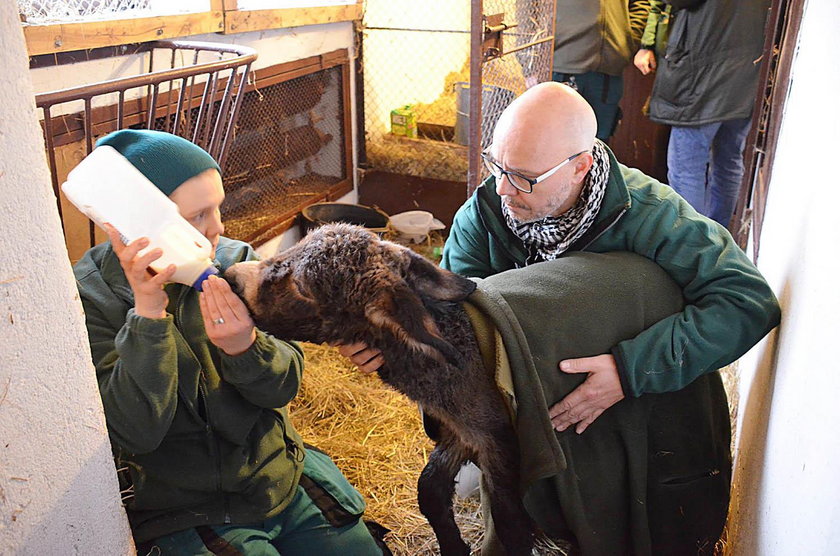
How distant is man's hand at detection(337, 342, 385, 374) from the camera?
2057 mm

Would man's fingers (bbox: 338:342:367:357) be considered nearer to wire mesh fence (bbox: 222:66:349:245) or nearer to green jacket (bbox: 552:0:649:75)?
wire mesh fence (bbox: 222:66:349:245)

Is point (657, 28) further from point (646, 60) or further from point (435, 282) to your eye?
point (435, 282)

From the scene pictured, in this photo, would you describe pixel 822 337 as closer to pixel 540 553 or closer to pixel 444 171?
pixel 540 553

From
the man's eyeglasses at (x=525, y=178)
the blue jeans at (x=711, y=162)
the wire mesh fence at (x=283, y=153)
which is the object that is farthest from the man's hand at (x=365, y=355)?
the blue jeans at (x=711, y=162)

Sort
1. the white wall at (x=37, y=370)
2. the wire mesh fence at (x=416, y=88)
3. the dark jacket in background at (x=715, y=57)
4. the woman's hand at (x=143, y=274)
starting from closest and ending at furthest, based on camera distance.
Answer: the white wall at (x=37, y=370)
the woman's hand at (x=143, y=274)
the dark jacket in background at (x=715, y=57)
the wire mesh fence at (x=416, y=88)

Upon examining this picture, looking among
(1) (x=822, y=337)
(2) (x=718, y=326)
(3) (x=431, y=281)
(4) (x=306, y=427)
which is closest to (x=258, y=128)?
(4) (x=306, y=427)

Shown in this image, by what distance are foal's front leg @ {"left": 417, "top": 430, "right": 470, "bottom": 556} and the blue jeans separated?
3.63 metres

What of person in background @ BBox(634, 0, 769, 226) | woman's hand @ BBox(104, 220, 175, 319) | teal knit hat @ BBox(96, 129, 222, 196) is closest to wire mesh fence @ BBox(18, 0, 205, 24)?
teal knit hat @ BBox(96, 129, 222, 196)

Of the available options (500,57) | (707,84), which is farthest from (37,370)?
(707,84)

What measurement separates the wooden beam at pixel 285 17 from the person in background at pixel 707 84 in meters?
2.35

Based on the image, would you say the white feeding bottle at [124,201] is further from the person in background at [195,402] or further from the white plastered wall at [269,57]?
the white plastered wall at [269,57]

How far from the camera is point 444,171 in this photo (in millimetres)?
6172

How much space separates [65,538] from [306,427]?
7.69ft

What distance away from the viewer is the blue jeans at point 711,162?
17.1 ft
